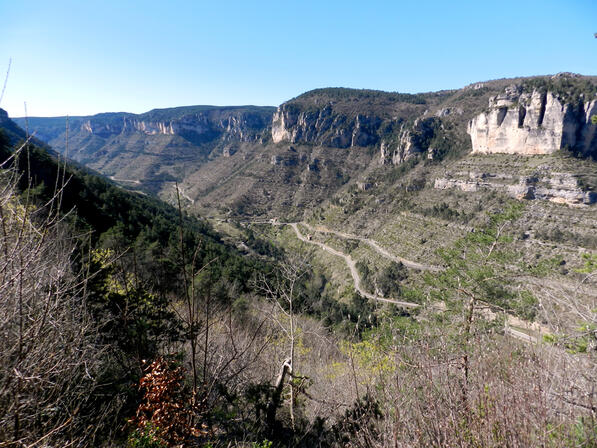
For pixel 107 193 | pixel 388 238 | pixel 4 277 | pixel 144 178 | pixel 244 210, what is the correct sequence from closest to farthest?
pixel 4 277 → pixel 107 193 → pixel 388 238 → pixel 244 210 → pixel 144 178

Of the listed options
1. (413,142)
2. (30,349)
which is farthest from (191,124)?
(30,349)

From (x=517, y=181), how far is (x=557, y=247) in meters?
17.5

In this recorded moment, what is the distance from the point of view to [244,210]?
254 ft

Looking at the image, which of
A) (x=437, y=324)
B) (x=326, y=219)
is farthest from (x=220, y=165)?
(x=437, y=324)

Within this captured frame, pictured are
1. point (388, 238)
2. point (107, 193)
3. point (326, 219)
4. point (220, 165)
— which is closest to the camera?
point (107, 193)

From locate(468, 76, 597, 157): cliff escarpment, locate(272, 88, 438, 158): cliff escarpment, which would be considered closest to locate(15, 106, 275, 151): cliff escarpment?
locate(272, 88, 438, 158): cliff escarpment

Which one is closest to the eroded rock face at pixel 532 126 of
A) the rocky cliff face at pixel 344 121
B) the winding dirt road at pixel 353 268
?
the rocky cliff face at pixel 344 121

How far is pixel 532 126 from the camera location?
4866cm

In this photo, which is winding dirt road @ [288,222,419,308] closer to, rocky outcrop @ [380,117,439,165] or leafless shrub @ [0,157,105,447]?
leafless shrub @ [0,157,105,447]

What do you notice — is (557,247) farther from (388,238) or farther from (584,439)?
(584,439)

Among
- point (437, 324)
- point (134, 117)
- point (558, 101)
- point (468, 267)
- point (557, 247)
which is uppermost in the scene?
point (134, 117)

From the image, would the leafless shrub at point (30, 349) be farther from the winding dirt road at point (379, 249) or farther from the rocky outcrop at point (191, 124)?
the rocky outcrop at point (191, 124)

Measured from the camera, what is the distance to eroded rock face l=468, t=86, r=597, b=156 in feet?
146

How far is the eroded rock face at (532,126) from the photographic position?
44375 millimetres
